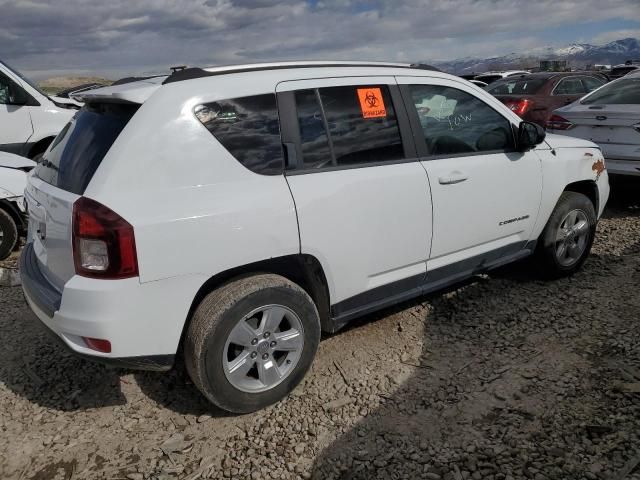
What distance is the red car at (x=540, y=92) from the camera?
10008mm

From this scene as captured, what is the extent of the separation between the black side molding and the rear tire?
2436 mm

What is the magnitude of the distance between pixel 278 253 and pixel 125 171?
83cm

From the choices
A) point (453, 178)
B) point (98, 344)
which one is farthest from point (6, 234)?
point (453, 178)

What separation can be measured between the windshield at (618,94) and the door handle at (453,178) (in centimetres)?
403

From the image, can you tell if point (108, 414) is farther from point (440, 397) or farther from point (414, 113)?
point (414, 113)

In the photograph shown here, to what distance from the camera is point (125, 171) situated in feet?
7.77

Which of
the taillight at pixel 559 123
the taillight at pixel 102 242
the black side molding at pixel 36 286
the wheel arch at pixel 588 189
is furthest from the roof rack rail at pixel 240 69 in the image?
the taillight at pixel 559 123

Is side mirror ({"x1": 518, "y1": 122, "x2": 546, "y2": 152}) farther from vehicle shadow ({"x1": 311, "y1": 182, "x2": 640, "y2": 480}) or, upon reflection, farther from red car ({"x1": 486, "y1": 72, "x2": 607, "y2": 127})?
red car ({"x1": 486, "y1": 72, "x2": 607, "y2": 127})

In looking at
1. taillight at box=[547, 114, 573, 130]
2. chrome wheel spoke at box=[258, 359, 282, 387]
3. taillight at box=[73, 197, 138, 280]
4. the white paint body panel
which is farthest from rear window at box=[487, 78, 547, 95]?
taillight at box=[73, 197, 138, 280]

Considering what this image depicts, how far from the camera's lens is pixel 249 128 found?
266 cm

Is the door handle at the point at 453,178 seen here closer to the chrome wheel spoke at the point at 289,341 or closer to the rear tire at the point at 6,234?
the chrome wheel spoke at the point at 289,341

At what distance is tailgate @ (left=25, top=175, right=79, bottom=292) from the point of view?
244 cm

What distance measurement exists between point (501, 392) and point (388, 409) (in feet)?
2.20

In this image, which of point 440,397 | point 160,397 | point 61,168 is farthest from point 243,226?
point 440,397
